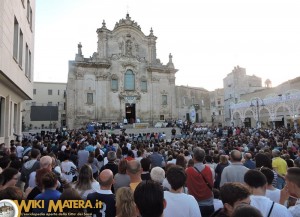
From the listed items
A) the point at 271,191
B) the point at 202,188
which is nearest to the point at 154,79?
the point at 202,188

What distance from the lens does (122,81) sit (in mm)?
42531

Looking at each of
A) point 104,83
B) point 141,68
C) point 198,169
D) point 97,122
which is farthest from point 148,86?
point 198,169

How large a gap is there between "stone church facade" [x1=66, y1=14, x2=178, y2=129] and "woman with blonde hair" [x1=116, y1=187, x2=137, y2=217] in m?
37.4

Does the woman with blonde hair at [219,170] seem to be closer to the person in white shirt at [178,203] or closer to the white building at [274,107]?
the person in white shirt at [178,203]

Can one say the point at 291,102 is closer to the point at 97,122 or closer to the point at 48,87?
the point at 97,122

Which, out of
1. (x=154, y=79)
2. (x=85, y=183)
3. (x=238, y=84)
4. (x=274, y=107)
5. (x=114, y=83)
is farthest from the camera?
(x=238, y=84)

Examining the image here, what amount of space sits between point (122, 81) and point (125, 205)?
40009 mm

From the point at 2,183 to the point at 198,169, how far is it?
3.68 metres

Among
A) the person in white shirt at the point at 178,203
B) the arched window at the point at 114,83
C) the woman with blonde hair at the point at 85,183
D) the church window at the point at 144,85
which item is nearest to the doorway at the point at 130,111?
the church window at the point at 144,85

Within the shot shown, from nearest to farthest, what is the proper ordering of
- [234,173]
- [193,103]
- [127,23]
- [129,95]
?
[234,173] → [129,95] → [127,23] → [193,103]

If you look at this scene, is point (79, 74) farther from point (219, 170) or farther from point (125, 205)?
point (125, 205)

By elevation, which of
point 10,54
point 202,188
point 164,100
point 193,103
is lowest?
point 202,188

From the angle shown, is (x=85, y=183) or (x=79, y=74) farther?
(x=79, y=74)

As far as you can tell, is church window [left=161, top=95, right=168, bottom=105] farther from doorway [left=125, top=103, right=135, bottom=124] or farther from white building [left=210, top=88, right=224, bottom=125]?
white building [left=210, top=88, right=224, bottom=125]
